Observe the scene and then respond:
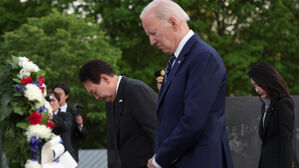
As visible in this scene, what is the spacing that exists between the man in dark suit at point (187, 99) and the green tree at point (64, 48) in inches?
612

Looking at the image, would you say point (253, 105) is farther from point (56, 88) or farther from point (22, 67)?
point (22, 67)

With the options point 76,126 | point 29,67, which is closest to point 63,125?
point 76,126

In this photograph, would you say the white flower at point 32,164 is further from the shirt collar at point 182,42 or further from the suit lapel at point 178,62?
the shirt collar at point 182,42

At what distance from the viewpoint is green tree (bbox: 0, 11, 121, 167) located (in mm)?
19156

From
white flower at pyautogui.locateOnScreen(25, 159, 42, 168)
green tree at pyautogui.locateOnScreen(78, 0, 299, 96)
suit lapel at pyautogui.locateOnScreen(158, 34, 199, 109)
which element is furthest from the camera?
green tree at pyautogui.locateOnScreen(78, 0, 299, 96)

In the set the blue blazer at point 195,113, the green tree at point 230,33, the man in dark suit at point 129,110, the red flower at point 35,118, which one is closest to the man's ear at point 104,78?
the man in dark suit at point 129,110

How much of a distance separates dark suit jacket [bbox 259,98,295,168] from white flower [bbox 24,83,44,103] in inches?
89.8

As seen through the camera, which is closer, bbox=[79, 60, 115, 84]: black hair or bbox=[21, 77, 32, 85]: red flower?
bbox=[21, 77, 32, 85]: red flower

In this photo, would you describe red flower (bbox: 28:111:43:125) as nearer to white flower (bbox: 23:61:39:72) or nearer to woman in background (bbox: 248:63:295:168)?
white flower (bbox: 23:61:39:72)

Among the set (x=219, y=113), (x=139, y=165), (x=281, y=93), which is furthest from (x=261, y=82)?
(x=219, y=113)

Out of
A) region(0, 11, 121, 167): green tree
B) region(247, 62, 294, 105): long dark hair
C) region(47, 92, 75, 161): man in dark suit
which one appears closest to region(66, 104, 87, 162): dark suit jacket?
region(47, 92, 75, 161): man in dark suit

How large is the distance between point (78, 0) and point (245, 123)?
57.4 ft

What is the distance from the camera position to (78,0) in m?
24.0

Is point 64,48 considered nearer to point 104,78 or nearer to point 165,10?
point 104,78
